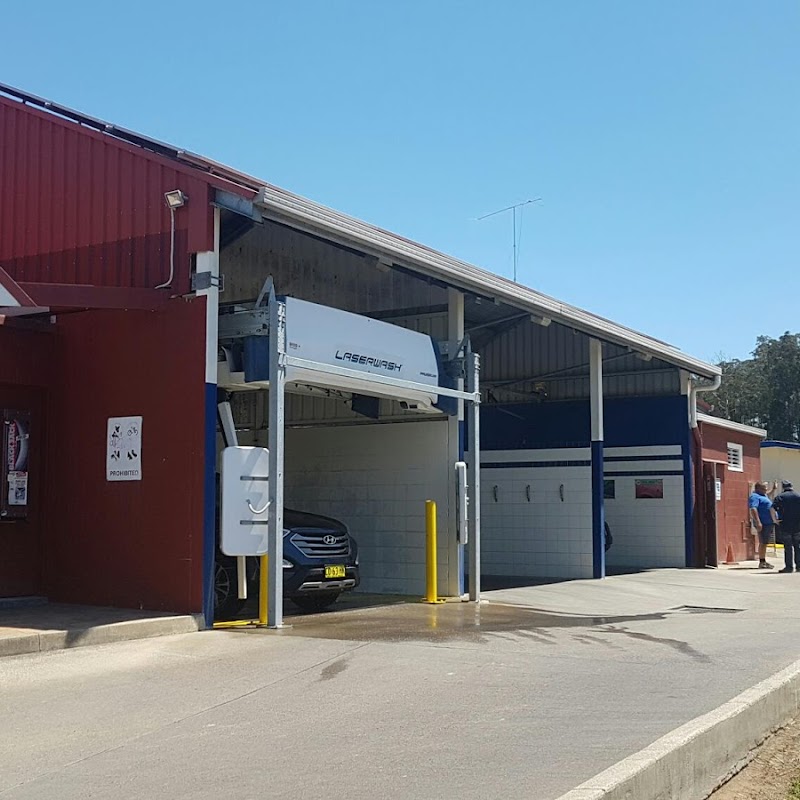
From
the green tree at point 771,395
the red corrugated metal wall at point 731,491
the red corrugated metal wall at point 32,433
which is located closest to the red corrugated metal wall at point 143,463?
the red corrugated metal wall at point 32,433

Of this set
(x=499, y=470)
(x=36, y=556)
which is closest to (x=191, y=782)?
(x=36, y=556)

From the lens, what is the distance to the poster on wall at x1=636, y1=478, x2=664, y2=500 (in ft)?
71.6

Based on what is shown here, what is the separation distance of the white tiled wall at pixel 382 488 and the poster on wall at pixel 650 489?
809cm

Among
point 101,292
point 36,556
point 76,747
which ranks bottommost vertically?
point 76,747

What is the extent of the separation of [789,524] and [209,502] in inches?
527

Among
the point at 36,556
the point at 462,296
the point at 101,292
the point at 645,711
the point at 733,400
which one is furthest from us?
the point at 733,400

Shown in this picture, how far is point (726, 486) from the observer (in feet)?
76.7

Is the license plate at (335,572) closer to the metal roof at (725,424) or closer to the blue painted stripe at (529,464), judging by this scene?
the blue painted stripe at (529,464)

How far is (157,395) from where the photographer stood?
11539 millimetres

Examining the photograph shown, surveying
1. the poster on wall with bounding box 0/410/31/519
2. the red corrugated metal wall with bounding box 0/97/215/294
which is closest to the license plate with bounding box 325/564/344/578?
the poster on wall with bounding box 0/410/31/519

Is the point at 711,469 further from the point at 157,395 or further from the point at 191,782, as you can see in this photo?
the point at 191,782

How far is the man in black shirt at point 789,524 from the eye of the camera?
66.7 ft

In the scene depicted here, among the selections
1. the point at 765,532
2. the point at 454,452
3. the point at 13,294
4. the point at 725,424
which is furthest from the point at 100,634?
the point at 725,424

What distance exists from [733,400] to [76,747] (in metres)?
56.3
